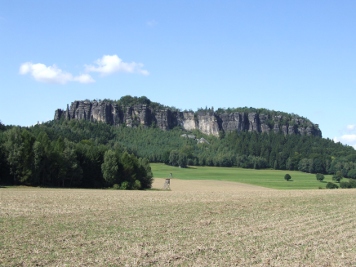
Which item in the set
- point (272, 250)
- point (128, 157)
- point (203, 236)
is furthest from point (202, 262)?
point (128, 157)

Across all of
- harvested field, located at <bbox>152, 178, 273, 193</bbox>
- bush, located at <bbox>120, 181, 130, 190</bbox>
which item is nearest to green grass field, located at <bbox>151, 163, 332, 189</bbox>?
harvested field, located at <bbox>152, 178, 273, 193</bbox>

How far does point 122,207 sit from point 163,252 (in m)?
17.3

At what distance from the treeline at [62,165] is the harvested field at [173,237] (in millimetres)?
32853

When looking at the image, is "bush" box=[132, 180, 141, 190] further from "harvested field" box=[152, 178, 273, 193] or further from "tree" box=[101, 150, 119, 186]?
"harvested field" box=[152, 178, 273, 193]

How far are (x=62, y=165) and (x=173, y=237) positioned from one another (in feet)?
164

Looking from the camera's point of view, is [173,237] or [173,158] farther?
[173,158]

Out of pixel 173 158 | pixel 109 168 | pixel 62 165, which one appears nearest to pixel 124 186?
pixel 109 168

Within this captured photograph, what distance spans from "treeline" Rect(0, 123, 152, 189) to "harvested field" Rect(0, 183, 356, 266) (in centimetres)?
3285

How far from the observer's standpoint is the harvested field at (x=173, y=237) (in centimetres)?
1630

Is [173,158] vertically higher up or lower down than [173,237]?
higher up

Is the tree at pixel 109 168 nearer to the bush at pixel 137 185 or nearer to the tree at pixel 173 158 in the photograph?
the bush at pixel 137 185

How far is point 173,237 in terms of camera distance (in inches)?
818

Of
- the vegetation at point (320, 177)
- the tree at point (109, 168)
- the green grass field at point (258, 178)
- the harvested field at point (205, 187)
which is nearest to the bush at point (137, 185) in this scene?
the tree at point (109, 168)

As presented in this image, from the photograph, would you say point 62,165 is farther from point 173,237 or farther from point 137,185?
point 173,237
